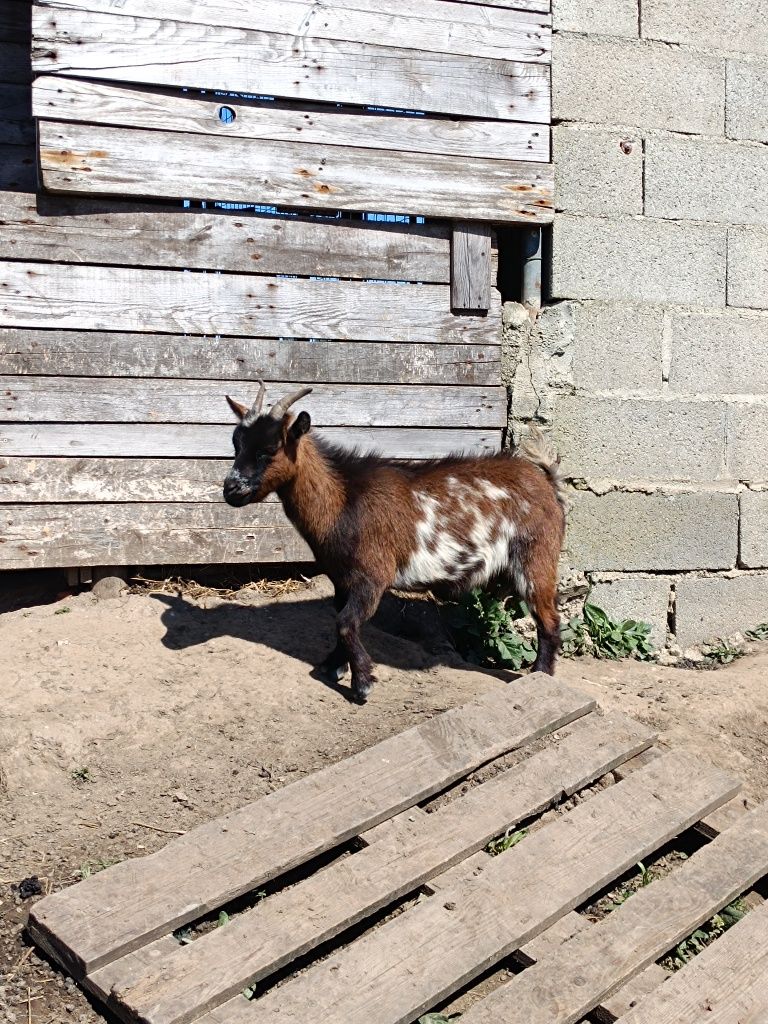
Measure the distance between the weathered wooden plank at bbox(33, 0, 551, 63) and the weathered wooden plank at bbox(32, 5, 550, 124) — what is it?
4cm

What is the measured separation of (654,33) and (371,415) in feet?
9.93

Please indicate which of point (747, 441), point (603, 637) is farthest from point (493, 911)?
point (747, 441)

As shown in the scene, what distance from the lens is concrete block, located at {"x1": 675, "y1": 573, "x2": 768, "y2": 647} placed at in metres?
6.78

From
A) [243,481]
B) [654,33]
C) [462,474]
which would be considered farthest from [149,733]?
[654,33]

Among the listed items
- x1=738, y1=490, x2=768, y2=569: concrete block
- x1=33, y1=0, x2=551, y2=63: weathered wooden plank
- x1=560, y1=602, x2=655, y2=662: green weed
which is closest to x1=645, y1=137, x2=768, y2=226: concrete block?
x1=33, y1=0, x2=551, y2=63: weathered wooden plank

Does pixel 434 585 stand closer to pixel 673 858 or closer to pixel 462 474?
pixel 462 474

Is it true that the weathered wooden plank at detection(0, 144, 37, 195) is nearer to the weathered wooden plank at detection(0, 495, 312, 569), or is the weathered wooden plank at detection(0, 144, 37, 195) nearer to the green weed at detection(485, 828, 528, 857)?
the weathered wooden plank at detection(0, 495, 312, 569)

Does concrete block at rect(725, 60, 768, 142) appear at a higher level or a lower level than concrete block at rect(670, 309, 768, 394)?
higher

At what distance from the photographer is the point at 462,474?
561 cm

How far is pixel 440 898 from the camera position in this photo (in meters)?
3.65

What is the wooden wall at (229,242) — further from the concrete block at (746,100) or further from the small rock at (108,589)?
the concrete block at (746,100)

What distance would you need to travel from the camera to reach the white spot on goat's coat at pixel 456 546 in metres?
5.39

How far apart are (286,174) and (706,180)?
→ 2.73 m

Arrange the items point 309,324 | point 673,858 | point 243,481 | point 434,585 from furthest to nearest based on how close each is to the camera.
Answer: point 309,324, point 434,585, point 243,481, point 673,858
